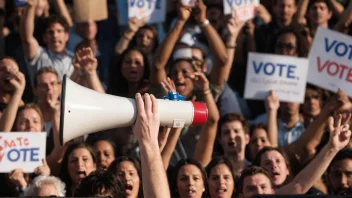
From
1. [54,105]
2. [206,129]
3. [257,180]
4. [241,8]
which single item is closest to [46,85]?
[54,105]

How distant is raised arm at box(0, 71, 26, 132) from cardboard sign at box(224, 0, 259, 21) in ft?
8.03

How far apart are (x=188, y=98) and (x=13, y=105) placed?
149 centimetres

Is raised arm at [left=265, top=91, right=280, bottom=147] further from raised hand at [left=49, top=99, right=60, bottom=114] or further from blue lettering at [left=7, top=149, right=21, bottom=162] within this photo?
blue lettering at [left=7, top=149, right=21, bottom=162]

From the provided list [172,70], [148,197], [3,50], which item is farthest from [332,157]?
[3,50]

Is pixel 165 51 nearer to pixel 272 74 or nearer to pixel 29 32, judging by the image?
pixel 272 74

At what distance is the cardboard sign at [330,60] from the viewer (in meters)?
10.6

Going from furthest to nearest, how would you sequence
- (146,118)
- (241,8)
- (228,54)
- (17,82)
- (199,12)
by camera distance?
1. (241,8)
2. (228,54)
3. (199,12)
4. (17,82)
5. (146,118)

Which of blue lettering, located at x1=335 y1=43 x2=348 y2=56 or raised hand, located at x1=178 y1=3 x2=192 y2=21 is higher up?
raised hand, located at x1=178 y1=3 x2=192 y2=21

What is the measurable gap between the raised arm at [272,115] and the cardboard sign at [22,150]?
2.10 metres

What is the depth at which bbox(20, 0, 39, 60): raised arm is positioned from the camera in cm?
1108

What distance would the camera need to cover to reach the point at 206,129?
9.51 metres

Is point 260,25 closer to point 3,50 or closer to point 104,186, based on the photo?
point 3,50

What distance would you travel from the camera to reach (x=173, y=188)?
9016 millimetres

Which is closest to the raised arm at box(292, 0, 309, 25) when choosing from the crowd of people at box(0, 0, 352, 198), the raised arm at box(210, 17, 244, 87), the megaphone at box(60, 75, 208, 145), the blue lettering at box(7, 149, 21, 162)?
the crowd of people at box(0, 0, 352, 198)
